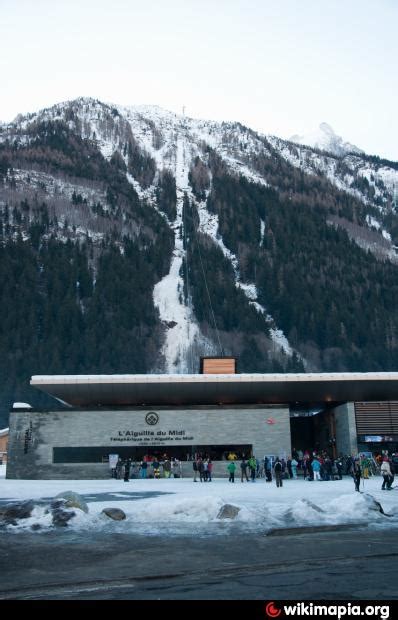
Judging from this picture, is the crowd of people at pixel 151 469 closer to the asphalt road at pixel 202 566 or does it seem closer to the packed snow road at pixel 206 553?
the packed snow road at pixel 206 553

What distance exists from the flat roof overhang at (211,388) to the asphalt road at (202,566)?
25547 mm

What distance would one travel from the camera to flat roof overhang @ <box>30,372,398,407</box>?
38500mm

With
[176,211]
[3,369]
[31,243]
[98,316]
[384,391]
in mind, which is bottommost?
[384,391]

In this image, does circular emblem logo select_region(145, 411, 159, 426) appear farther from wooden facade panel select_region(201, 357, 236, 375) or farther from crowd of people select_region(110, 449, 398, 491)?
wooden facade panel select_region(201, 357, 236, 375)

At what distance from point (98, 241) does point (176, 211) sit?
34.7 meters

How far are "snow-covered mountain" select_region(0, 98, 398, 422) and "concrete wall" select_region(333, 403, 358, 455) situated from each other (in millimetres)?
78799

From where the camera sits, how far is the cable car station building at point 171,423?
127ft

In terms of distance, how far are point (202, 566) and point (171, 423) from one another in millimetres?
31538

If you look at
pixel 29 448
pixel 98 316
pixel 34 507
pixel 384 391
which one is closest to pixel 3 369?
pixel 98 316

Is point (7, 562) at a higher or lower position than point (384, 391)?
lower

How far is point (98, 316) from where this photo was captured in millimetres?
131250

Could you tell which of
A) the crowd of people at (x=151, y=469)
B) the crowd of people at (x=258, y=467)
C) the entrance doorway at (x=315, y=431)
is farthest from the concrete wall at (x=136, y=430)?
the entrance doorway at (x=315, y=431)

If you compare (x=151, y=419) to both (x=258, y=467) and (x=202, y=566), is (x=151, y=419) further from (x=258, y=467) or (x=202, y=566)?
(x=202, y=566)

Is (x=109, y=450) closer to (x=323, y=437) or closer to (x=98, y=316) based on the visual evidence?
(x=323, y=437)
